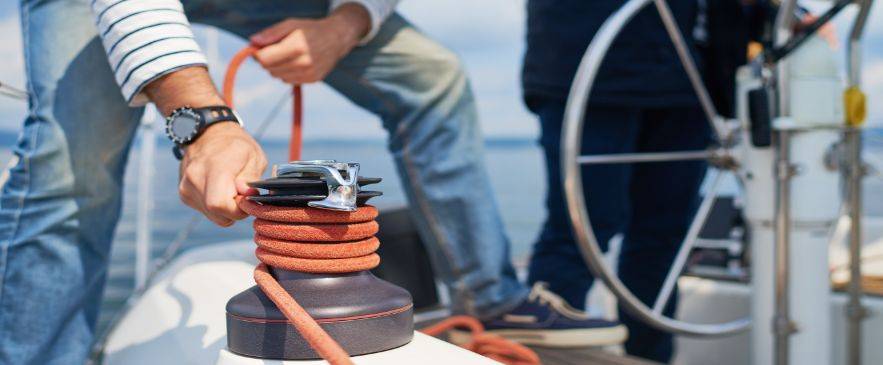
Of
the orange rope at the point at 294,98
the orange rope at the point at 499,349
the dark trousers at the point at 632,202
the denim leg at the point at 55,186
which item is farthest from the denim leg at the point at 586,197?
the denim leg at the point at 55,186

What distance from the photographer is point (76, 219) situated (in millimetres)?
933

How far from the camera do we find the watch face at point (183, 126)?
71 centimetres

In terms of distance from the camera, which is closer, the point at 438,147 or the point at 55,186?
the point at 55,186

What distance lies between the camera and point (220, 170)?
0.62m

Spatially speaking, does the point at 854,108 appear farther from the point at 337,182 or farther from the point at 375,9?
the point at 337,182

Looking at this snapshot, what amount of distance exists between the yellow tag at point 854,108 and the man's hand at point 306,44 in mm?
722

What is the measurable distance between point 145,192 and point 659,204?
122 cm

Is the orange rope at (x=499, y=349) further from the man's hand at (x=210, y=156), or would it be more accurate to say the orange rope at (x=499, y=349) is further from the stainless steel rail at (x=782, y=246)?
the man's hand at (x=210, y=156)

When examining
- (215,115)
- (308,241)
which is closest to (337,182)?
(308,241)

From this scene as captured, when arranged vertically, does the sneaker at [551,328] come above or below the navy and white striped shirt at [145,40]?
below

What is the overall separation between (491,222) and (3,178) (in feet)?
2.22

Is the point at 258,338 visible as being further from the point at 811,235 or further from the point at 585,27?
the point at 585,27

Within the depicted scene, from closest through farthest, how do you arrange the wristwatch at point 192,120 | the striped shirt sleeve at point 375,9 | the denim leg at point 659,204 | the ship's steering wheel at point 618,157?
the wristwatch at point 192,120 < the striped shirt sleeve at point 375,9 < the ship's steering wheel at point 618,157 < the denim leg at point 659,204

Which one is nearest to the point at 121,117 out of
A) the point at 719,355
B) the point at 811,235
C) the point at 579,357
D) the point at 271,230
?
the point at 271,230
